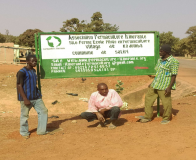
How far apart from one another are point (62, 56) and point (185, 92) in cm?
558

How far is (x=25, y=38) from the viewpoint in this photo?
4631 centimetres

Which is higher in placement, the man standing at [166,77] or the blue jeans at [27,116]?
the man standing at [166,77]

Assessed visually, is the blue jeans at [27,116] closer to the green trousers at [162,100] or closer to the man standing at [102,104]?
the man standing at [102,104]

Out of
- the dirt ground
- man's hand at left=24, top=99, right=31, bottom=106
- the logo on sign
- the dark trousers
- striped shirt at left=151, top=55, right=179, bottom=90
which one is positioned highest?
the logo on sign

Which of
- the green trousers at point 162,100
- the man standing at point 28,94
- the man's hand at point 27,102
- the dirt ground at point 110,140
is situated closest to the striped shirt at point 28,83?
the man standing at point 28,94

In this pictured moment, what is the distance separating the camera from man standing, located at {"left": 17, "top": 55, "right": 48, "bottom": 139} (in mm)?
4816

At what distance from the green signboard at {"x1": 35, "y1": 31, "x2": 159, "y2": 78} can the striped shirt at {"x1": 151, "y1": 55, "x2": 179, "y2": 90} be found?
39.7 inches

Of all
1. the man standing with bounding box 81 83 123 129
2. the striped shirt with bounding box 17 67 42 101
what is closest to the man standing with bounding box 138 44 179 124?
the man standing with bounding box 81 83 123 129

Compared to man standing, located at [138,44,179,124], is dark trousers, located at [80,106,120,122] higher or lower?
lower

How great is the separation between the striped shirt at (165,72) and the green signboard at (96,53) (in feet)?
3.31

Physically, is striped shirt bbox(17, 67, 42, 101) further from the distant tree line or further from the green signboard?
the distant tree line

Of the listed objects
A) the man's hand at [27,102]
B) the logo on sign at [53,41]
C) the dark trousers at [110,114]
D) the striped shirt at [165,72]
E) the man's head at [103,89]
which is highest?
the logo on sign at [53,41]

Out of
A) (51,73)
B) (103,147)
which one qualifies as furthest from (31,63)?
(103,147)

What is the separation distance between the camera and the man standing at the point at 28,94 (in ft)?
15.8
